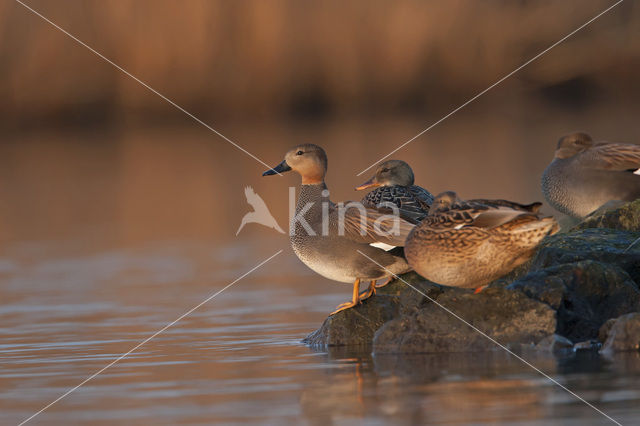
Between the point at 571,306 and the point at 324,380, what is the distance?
1.64 m

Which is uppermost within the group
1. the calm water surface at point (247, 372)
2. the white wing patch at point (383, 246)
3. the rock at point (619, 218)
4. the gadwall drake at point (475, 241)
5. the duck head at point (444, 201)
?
the rock at point (619, 218)

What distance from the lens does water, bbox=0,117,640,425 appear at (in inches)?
245

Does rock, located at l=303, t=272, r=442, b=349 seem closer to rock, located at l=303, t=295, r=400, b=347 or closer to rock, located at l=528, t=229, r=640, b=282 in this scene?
rock, located at l=303, t=295, r=400, b=347

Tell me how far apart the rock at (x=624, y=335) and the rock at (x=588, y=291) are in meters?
0.44

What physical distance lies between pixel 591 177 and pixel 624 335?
285 cm

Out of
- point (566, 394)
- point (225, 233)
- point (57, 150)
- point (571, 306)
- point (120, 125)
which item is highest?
point (120, 125)

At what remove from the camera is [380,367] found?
728 centimetres

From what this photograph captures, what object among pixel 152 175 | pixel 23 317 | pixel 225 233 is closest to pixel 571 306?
Answer: pixel 23 317

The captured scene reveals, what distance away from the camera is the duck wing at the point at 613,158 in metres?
9.70

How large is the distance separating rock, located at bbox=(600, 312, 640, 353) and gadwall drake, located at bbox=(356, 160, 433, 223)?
69.1 inches

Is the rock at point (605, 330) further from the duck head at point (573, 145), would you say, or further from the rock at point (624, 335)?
the duck head at point (573, 145)

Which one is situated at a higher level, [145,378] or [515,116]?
[515,116]

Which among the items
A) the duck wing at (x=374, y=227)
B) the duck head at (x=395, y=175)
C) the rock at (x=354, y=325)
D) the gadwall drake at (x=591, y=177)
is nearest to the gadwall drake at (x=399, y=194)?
the duck head at (x=395, y=175)

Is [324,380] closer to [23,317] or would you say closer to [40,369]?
[40,369]
